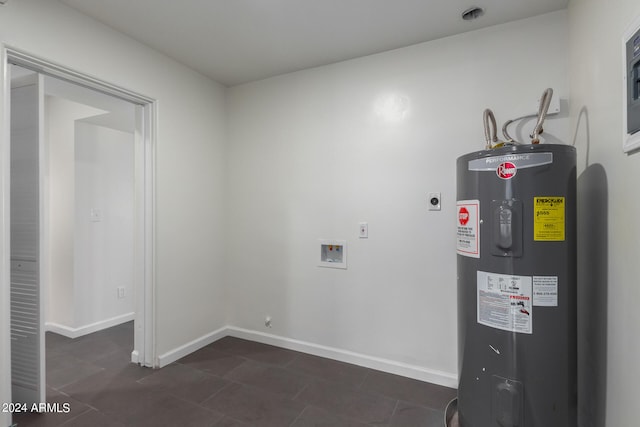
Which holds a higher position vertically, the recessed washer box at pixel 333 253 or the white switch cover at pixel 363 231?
the white switch cover at pixel 363 231

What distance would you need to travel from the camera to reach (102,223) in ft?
11.5

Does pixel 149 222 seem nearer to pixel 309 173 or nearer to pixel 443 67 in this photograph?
pixel 309 173

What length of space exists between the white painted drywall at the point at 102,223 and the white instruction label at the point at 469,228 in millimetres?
3694

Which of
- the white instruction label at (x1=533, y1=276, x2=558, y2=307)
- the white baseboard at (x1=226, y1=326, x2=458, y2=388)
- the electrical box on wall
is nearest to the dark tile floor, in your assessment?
the white baseboard at (x1=226, y1=326, x2=458, y2=388)

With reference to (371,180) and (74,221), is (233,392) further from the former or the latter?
(74,221)

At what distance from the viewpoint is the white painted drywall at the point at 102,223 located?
3.28 meters

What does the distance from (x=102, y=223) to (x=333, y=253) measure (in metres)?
2.73

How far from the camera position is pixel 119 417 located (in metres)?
1.90

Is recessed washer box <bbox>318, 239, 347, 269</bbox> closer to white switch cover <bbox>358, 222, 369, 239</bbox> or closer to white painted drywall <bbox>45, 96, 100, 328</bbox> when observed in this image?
white switch cover <bbox>358, 222, 369, 239</bbox>

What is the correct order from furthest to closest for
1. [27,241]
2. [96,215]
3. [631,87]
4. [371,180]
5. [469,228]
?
[96,215], [371,180], [27,241], [469,228], [631,87]

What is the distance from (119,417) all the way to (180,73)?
263 cm

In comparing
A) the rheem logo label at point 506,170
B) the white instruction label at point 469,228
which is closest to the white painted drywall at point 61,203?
the white instruction label at point 469,228

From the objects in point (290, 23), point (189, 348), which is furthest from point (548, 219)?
point (189, 348)

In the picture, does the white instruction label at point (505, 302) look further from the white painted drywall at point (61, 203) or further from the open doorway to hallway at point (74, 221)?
the white painted drywall at point (61, 203)
